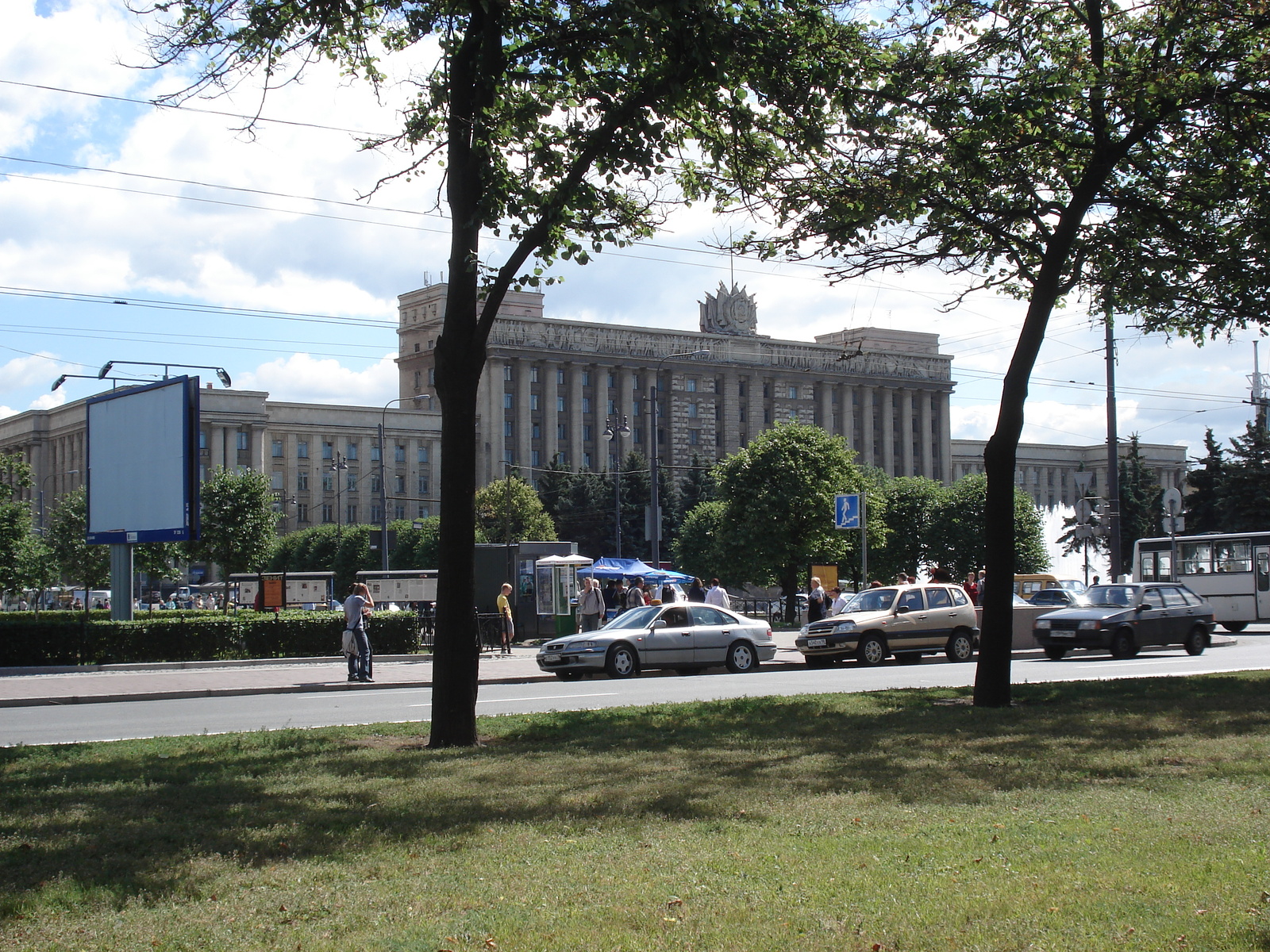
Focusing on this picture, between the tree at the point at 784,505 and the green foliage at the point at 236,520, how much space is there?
2054cm

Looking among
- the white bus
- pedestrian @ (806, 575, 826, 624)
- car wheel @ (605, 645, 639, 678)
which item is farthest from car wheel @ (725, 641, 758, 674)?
the white bus

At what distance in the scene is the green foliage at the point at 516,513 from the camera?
80812 millimetres

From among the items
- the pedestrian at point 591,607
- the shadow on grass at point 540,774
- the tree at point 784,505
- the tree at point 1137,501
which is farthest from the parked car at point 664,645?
the tree at point 1137,501

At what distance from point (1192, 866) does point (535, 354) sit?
365ft

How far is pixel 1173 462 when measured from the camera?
420 ft

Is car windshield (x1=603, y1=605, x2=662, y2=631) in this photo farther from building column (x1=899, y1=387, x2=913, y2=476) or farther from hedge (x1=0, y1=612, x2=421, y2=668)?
building column (x1=899, y1=387, x2=913, y2=476)

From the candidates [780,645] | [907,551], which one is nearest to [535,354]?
[907,551]

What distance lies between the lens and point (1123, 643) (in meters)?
25.6

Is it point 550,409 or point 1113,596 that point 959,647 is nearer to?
point 1113,596

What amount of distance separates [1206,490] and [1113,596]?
4183 centimetres

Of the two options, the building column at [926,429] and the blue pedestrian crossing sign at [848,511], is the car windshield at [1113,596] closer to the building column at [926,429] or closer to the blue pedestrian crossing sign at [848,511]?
the blue pedestrian crossing sign at [848,511]

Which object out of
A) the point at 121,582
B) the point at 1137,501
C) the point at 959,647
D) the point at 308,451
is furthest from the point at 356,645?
the point at 308,451

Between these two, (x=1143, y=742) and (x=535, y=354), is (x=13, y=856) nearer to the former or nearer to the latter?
(x=1143, y=742)

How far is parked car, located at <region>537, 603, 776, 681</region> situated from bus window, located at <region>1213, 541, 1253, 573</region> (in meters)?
21.1
